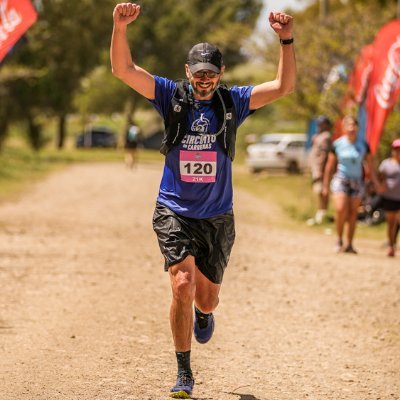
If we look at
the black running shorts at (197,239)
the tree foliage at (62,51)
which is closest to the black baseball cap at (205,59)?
the black running shorts at (197,239)

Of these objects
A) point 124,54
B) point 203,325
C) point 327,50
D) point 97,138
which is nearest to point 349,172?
point 203,325

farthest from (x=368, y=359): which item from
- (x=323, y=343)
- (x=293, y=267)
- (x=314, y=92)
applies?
(x=314, y=92)

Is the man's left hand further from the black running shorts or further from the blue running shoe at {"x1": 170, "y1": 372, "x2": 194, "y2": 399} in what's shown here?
the blue running shoe at {"x1": 170, "y1": 372, "x2": 194, "y2": 399}

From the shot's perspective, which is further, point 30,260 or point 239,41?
point 239,41

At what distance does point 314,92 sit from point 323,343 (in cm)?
1846

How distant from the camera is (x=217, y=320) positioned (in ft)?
29.1

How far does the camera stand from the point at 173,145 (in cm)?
620

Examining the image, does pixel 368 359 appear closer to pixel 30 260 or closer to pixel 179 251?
pixel 179 251

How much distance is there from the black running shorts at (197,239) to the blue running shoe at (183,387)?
2.18 feet

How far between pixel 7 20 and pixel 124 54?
4613 mm

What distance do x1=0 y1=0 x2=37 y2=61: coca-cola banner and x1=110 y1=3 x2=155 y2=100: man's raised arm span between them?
4.30 meters

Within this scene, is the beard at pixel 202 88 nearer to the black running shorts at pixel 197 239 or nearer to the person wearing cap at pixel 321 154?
the black running shorts at pixel 197 239

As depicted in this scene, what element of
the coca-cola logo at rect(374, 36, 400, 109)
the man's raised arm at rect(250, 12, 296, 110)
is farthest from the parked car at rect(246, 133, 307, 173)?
the man's raised arm at rect(250, 12, 296, 110)

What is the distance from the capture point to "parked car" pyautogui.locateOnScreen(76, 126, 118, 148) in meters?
73.4
